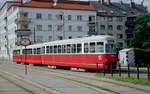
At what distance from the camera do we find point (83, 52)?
2475cm

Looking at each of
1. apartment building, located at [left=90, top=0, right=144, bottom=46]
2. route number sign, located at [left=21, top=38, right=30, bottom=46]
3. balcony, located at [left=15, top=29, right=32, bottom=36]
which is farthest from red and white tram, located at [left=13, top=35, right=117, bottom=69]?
apartment building, located at [left=90, top=0, right=144, bottom=46]

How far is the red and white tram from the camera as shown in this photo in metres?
23.2

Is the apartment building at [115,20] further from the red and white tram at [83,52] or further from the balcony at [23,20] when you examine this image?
the red and white tram at [83,52]

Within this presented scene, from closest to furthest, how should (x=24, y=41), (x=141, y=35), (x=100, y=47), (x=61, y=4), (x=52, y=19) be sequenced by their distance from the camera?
(x=24, y=41) → (x=100, y=47) → (x=141, y=35) → (x=52, y=19) → (x=61, y=4)

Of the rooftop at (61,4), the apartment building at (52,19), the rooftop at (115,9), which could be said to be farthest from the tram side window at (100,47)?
the rooftop at (115,9)

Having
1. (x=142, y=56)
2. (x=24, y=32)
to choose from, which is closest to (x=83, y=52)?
(x=142, y=56)

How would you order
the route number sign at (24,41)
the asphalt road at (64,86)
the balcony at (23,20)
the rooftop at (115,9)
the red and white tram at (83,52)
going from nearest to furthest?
the asphalt road at (64,86) < the route number sign at (24,41) < the red and white tram at (83,52) < the balcony at (23,20) < the rooftop at (115,9)

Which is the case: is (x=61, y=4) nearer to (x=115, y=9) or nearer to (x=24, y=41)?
(x=115, y=9)

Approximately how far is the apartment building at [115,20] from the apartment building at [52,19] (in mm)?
3324

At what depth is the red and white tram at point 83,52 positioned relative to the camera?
2317 cm

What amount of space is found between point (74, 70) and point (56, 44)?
3.77 meters

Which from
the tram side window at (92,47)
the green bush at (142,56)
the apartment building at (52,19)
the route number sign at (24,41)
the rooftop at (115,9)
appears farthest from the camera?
the rooftop at (115,9)

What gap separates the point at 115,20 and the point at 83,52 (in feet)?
199

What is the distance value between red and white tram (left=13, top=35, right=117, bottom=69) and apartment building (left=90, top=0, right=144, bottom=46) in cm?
5072
